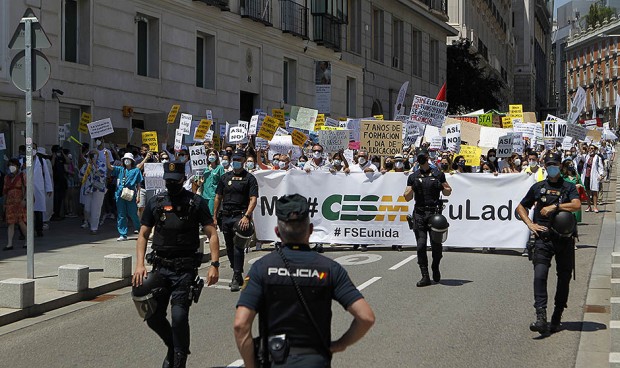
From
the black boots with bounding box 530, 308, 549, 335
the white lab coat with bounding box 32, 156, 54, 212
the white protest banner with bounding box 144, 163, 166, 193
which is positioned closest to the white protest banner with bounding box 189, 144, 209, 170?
the white protest banner with bounding box 144, 163, 166, 193

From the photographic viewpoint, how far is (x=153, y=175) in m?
18.2

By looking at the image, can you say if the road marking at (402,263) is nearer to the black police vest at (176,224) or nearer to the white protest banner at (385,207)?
the white protest banner at (385,207)

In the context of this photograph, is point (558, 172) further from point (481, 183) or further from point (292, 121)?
point (292, 121)

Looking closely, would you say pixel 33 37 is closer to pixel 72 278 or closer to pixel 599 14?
pixel 72 278

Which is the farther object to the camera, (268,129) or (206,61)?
(206,61)

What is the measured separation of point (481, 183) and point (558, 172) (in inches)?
315

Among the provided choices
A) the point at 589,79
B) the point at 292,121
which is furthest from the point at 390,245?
the point at 589,79

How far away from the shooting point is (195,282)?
751 cm

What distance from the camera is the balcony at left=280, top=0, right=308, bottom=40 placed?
34500 mm

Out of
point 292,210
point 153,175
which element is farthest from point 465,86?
point 292,210

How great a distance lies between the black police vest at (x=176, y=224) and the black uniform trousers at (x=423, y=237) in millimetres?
5388

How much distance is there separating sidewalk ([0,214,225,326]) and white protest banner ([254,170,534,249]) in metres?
2.45

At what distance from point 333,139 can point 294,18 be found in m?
15.0

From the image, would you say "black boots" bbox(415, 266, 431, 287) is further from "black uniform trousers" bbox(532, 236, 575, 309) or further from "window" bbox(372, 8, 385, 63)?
"window" bbox(372, 8, 385, 63)
